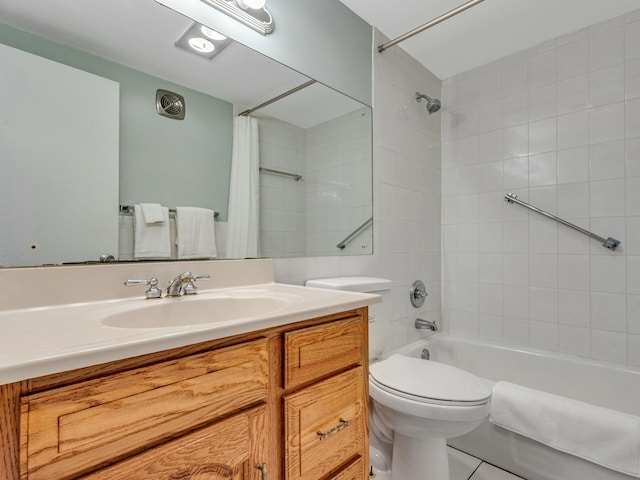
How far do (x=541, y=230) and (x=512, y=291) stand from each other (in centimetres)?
40

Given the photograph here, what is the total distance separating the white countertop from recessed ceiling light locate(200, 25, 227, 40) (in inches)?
36.2

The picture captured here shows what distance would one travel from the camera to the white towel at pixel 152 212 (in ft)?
3.42

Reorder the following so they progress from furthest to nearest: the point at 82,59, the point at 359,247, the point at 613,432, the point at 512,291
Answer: the point at 512,291, the point at 359,247, the point at 613,432, the point at 82,59

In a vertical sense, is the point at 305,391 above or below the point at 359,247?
below

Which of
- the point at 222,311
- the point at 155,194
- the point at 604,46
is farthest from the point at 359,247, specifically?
the point at 604,46

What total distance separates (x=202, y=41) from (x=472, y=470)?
6.85 feet

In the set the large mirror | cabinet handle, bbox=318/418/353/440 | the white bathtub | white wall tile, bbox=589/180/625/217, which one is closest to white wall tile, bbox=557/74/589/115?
white wall tile, bbox=589/180/625/217

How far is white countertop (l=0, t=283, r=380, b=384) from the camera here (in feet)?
1.54

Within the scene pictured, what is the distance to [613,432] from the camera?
1.20 m

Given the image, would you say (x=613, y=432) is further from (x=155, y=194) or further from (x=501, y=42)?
(x=501, y=42)

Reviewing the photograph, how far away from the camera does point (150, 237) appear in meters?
1.05

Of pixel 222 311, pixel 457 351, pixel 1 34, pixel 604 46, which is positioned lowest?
pixel 457 351

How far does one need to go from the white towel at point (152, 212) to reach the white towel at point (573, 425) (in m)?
1.50

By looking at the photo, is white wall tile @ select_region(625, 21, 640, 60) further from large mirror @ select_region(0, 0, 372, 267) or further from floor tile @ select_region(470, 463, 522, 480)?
floor tile @ select_region(470, 463, 522, 480)
